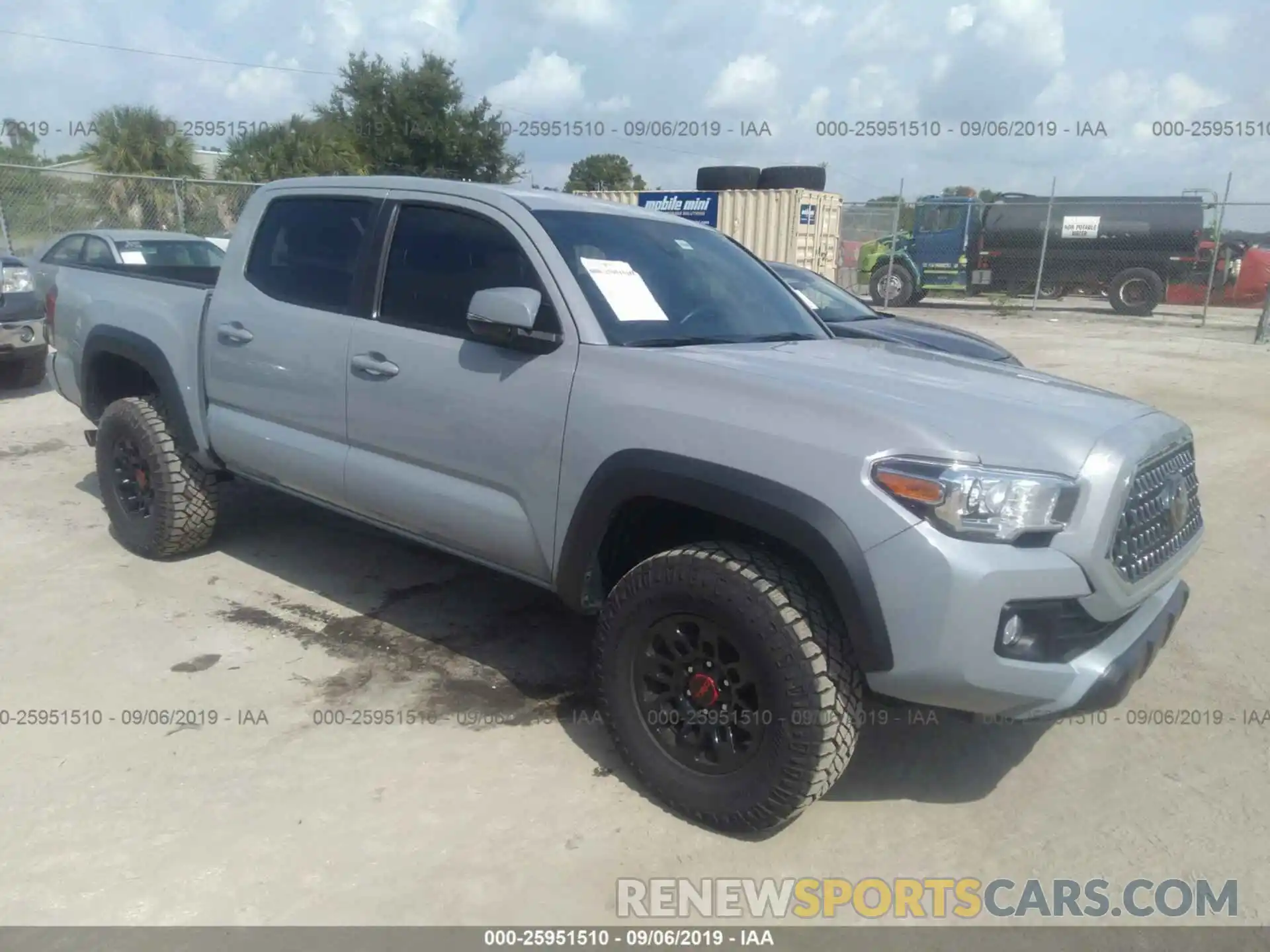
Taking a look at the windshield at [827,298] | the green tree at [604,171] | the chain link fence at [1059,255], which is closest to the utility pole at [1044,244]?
the chain link fence at [1059,255]

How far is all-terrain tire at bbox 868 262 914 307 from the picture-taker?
2288 cm

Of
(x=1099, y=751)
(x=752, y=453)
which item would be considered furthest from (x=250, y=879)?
(x=1099, y=751)

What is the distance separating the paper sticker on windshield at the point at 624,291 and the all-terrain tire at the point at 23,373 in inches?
329

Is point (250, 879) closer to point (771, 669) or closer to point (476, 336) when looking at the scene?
point (771, 669)

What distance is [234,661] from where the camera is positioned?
3.98m

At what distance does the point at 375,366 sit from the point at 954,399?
215 centimetres

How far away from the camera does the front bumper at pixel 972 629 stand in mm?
2469

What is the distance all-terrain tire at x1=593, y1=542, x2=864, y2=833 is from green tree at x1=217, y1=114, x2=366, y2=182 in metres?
23.4

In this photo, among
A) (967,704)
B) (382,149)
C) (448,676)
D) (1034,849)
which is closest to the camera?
(967,704)

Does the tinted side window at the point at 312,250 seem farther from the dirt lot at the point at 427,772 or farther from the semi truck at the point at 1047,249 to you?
the semi truck at the point at 1047,249

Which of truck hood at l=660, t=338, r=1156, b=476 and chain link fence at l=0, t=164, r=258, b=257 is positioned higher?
chain link fence at l=0, t=164, r=258, b=257

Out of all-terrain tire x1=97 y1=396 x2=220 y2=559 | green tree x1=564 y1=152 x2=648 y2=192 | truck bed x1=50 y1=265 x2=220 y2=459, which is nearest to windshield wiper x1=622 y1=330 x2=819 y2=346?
truck bed x1=50 y1=265 x2=220 y2=459

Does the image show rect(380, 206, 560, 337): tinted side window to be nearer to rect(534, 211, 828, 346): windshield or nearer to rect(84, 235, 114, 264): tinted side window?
rect(534, 211, 828, 346): windshield

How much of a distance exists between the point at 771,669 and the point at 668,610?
0.39 m
